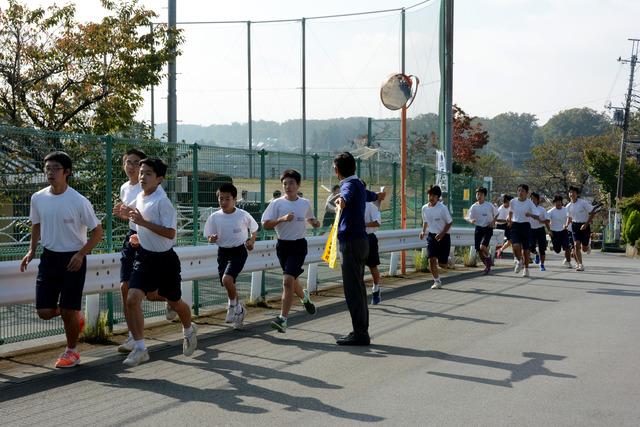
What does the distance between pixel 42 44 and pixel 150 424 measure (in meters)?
15.1

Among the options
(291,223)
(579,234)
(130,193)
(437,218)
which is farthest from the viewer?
(579,234)

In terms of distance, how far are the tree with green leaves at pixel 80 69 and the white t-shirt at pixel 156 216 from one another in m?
11.1

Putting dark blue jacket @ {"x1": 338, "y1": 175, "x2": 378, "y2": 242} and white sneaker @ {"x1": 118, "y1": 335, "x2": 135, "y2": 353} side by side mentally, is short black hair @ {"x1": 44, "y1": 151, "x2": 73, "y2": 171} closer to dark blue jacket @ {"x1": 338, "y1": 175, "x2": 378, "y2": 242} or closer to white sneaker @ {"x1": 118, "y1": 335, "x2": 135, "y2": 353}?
white sneaker @ {"x1": 118, "y1": 335, "x2": 135, "y2": 353}

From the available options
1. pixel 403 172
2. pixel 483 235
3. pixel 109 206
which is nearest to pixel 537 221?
pixel 483 235

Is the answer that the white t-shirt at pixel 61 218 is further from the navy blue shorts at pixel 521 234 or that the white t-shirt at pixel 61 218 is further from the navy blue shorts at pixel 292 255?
the navy blue shorts at pixel 521 234

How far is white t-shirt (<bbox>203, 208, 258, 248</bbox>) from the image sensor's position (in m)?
10.2

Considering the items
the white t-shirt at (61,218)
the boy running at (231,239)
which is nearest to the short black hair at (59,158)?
the white t-shirt at (61,218)

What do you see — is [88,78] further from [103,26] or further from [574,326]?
[574,326]

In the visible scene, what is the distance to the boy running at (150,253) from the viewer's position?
7.77 metres

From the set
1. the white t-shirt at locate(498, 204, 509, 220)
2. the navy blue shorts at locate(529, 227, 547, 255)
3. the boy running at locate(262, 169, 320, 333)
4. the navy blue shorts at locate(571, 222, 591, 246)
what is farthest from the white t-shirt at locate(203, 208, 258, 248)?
the navy blue shorts at locate(571, 222, 591, 246)

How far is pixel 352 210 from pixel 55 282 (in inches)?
127

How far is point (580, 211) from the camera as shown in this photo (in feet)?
69.4

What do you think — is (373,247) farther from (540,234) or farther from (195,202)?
(540,234)

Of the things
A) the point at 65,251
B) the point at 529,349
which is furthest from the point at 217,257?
the point at 529,349
